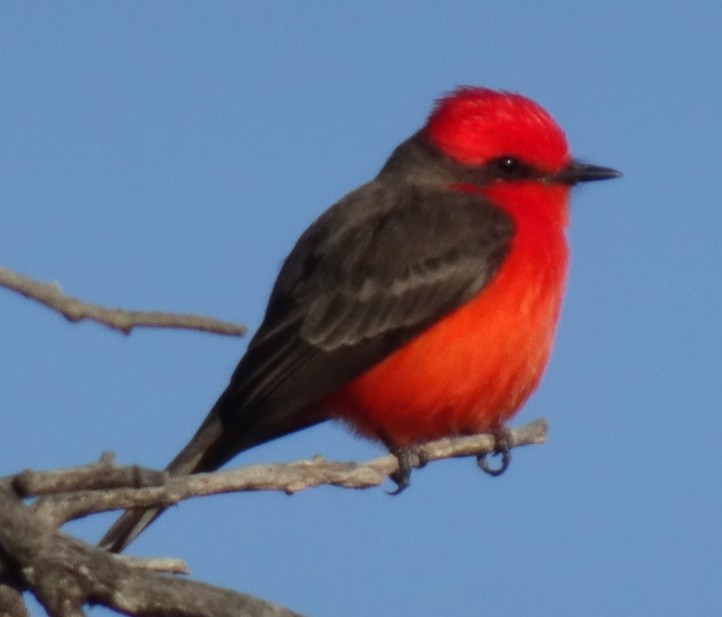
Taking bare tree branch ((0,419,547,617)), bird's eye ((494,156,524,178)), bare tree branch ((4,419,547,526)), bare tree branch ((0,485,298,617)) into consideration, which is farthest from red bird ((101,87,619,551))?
bare tree branch ((0,485,298,617))

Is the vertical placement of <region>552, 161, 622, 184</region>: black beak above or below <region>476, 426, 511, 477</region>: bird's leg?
above

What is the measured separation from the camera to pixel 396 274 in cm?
689

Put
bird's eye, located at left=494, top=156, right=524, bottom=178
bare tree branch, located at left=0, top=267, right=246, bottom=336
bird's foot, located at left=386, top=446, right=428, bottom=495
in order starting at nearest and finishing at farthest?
bare tree branch, located at left=0, top=267, right=246, bottom=336, bird's foot, located at left=386, top=446, right=428, bottom=495, bird's eye, located at left=494, top=156, right=524, bottom=178

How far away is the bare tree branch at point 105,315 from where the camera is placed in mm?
3045

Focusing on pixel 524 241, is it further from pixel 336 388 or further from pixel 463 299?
pixel 336 388

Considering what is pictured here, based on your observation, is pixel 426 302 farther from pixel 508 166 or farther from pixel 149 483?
pixel 149 483

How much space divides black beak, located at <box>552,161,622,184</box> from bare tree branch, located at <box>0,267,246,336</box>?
430 cm

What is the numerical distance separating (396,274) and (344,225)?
0.38 metres

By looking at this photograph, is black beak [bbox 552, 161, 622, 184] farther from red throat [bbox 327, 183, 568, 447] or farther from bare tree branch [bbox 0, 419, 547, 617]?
bare tree branch [bbox 0, 419, 547, 617]

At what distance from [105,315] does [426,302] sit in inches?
141

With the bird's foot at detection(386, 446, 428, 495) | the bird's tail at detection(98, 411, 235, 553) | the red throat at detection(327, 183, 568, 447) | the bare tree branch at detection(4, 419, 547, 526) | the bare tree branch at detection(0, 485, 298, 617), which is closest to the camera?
the bare tree branch at detection(0, 485, 298, 617)

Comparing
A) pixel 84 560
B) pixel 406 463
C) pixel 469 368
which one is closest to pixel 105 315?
pixel 84 560

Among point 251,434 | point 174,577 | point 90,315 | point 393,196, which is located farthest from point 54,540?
point 393,196

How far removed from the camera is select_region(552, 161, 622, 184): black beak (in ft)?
24.2
